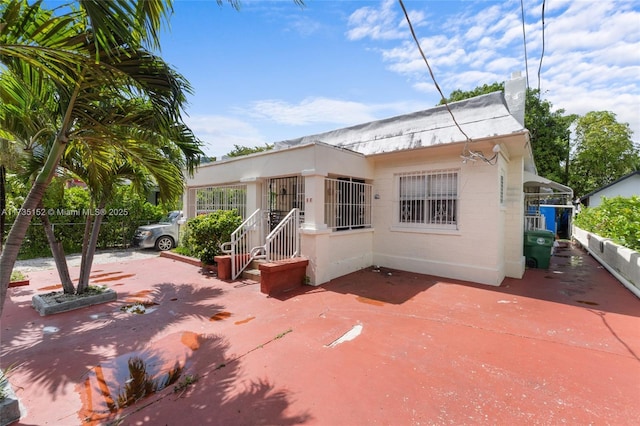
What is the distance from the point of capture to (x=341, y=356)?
139 inches

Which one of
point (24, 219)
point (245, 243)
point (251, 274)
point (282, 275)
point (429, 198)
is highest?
point (429, 198)

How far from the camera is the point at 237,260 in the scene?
740cm

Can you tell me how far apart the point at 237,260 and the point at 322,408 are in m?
5.30

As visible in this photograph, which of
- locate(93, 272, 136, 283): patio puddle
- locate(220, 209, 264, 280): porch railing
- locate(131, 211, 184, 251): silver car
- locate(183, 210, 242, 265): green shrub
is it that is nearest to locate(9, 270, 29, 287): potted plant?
locate(93, 272, 136, 283): patio puddle

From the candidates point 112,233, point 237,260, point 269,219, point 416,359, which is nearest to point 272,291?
point 237,260

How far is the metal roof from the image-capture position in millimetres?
6824

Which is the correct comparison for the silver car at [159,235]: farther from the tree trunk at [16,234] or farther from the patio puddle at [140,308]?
the tree trunk at [16,234]

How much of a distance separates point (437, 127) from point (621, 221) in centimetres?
568

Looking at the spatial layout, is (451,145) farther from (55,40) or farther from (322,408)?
(55,40)

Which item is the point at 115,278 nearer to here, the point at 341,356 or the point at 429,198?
the point at 341,356

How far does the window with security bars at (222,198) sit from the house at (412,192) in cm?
9

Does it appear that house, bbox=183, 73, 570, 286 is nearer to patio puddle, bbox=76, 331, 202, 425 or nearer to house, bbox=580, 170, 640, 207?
patio puddle, bbox=76, 331, 202, 425

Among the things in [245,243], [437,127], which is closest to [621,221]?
[437,127]

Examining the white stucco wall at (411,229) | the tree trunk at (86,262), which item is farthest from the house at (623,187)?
the tree trunk at (86,262)
